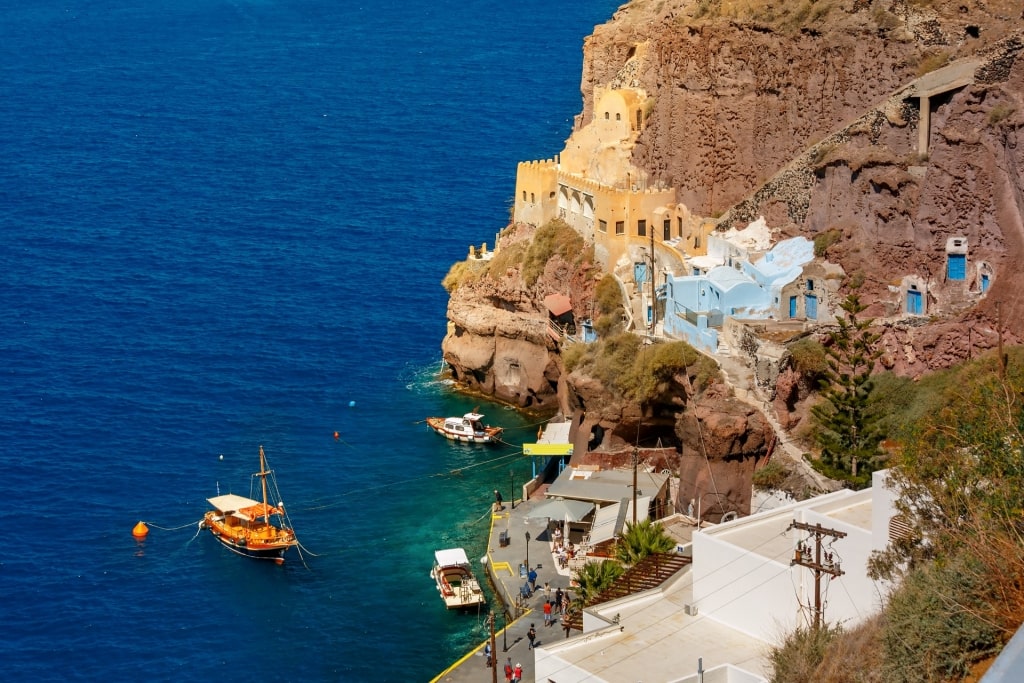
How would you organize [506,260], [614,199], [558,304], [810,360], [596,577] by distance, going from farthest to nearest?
1. [506,260]
2. [558,304]
3. [614,199]
4. [810,360]
5. [596,577]

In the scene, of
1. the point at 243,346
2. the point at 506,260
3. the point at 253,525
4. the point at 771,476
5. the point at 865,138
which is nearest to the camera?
the point at 771,476

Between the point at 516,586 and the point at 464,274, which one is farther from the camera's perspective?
the point at 464,274

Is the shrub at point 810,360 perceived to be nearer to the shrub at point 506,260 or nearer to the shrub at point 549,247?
the shrub at point 549,247

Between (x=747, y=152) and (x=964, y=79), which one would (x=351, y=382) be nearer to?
(x=747, y=152)

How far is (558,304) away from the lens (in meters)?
93.2

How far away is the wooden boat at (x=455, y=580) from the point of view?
72312mm

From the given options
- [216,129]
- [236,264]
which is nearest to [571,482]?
[236,264]

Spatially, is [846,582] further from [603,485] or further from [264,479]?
[264,479]

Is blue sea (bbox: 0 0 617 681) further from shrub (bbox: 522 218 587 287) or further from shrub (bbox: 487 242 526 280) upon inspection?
shrub (bbox: 522 218 587 287)

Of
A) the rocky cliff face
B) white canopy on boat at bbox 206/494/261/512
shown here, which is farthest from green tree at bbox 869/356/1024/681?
white canopy on boat at bbox 206/494/261/512

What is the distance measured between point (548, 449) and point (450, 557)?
40.9 ft

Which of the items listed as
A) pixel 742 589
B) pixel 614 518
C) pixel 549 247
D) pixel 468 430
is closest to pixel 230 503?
pixel 468 430

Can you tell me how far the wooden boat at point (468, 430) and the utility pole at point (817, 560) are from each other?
4118cm

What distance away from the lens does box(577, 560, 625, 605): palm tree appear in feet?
206
